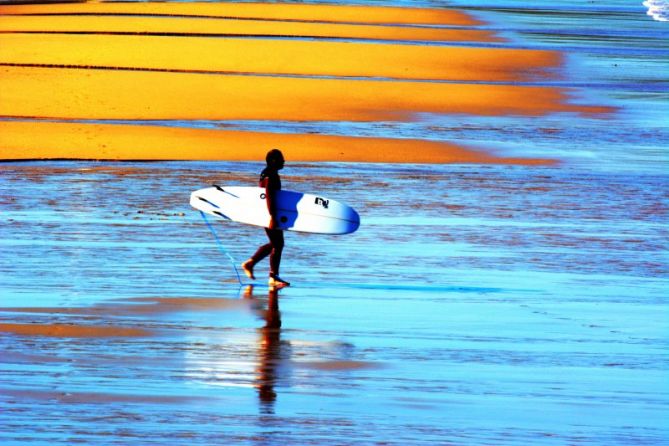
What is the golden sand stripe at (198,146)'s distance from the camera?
2223cm

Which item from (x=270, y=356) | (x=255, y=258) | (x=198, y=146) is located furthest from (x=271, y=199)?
(x=198, y=146)

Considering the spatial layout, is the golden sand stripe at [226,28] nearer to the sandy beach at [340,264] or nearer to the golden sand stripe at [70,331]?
the sandy beach at [340,264]

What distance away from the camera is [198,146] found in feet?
76.3

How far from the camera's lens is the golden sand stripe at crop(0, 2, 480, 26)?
53812 mm

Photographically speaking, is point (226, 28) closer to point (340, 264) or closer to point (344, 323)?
point (340, 264)

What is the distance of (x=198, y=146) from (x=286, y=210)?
9687 mm

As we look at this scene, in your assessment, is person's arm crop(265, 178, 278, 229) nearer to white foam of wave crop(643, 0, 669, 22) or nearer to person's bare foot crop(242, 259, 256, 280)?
person's bare foot crop(242, 259, 256, 280)

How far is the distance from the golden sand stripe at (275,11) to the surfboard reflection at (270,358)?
41953 mm

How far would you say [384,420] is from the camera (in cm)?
927

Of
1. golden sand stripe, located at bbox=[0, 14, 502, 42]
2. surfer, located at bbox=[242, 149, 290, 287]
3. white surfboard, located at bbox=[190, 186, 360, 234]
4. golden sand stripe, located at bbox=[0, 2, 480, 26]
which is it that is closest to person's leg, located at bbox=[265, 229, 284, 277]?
surfer, located at bbox=[242, 149, 290, 287]

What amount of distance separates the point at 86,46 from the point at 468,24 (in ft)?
58.9

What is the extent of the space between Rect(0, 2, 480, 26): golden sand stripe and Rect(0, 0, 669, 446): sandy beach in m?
19.0

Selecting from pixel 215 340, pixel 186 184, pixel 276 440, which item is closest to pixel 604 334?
pixel 215 340

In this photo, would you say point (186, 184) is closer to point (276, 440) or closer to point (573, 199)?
point (573, 199)
